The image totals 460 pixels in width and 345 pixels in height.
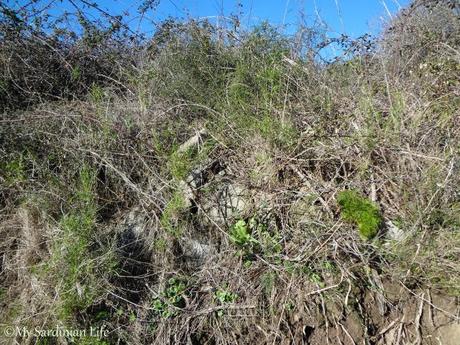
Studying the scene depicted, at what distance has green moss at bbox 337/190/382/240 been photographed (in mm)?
2156

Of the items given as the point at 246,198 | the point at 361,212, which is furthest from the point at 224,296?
the point at 361,212

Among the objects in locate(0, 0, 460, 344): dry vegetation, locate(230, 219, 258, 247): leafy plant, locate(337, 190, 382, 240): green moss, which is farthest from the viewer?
locate(230, 219, 258, 247): leafy plant

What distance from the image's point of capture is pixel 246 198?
2.54 m

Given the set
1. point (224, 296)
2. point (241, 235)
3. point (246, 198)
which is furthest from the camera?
point (246, 198)

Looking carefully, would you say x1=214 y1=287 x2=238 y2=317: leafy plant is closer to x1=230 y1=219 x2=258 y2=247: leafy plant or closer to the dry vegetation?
the dry vegetation

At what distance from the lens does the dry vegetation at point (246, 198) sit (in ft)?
6.72

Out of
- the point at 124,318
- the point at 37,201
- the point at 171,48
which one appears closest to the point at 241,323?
the point at 124,318

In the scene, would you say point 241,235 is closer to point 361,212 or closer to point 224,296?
point 224,296

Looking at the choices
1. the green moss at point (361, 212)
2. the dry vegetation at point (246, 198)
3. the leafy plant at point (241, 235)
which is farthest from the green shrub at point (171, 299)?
the green moss at point (361, 212)

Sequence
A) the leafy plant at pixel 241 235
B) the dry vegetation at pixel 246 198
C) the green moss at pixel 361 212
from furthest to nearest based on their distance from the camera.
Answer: the leafy plant at pixel 241 235, the green moss at pixel 361 212, the dry vegetation at pixel 246 198

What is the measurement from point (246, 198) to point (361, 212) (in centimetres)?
72

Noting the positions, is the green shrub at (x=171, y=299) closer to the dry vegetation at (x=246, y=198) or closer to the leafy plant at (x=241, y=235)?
the dry vegetation at (x=246, y=198)

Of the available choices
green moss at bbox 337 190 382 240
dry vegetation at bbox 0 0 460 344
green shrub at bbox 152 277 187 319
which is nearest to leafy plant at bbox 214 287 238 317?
dry vegetation at bbox 0 0 460 344

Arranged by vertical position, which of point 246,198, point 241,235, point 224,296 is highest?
point 246,198
